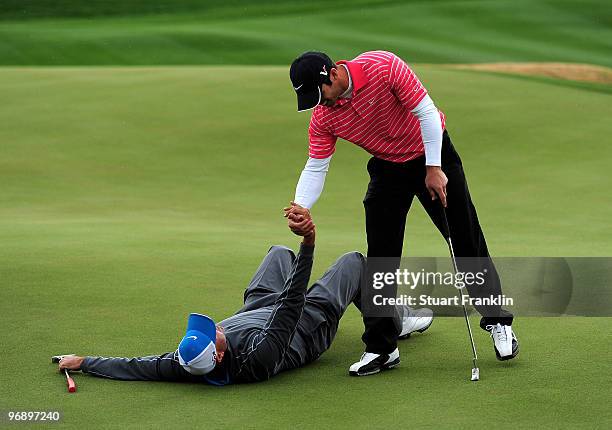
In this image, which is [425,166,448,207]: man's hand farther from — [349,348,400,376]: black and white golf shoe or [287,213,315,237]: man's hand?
[349,348,400,376]: black and white golf shoe

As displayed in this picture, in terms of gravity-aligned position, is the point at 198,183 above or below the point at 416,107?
below

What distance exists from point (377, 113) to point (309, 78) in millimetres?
509

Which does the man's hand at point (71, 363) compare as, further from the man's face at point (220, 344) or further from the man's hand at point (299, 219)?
the man's hand at point (299, 219)

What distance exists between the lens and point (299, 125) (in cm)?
1683

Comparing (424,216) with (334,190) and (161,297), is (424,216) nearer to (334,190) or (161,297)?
(334,190)

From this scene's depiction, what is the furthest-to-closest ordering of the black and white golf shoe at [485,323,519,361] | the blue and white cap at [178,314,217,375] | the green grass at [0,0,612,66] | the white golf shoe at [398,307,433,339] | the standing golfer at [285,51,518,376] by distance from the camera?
the green grass at [0,0,612,66]
the white golf shoe at [398,307,433,339]
the black and white golf shoe at [485,323,519,361]
the standing golfer at [285,51,518,376]
the blue and white cap at [178,314,217,375]

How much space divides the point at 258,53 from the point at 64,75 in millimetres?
9119

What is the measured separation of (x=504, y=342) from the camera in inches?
237

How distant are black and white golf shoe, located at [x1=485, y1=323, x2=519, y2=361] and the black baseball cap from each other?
5.69 feet

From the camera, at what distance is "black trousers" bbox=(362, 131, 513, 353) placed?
19.8 feet

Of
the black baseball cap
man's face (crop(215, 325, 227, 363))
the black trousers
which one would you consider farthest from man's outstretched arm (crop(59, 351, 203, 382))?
the black baseball cap

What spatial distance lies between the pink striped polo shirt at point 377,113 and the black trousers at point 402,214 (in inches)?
4.8

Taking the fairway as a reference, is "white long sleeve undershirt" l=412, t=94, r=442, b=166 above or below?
above

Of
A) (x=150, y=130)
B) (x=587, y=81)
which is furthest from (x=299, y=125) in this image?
(x=587, y=81)
